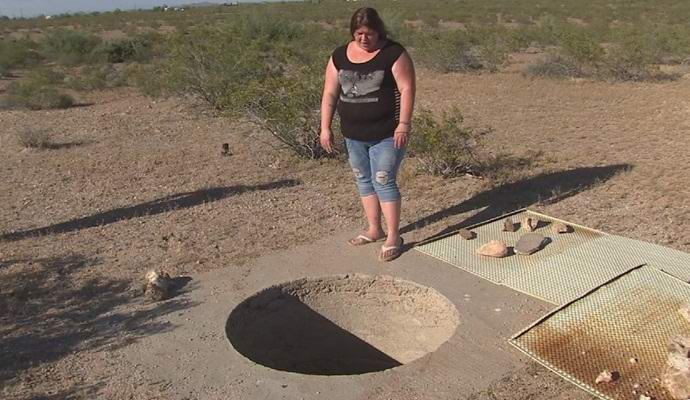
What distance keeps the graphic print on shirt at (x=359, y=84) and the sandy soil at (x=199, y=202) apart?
4.90 ft

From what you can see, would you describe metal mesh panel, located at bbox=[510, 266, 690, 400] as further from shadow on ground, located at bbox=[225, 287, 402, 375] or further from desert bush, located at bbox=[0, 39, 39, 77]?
desert bush, located at bbox=[0, 39, 39, 77]

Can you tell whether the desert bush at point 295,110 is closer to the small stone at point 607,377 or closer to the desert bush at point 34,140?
the desert bush at point 34,140

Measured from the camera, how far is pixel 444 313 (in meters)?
4.58

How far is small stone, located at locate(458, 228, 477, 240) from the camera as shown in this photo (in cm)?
553

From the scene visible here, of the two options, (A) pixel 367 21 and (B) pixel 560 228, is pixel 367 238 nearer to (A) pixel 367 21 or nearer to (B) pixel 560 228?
(B) pixel 560 228

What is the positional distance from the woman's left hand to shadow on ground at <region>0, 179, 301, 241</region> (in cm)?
305

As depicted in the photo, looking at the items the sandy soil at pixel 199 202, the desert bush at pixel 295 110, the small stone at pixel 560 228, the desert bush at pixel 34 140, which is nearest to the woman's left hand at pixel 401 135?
Result: the sandy soil at pixel 199 202

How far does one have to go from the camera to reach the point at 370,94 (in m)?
4.74

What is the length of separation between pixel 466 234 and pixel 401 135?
1228 millimetres

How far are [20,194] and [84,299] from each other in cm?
368

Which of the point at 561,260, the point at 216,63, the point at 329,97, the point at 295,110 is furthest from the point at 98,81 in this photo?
the point at 561,260

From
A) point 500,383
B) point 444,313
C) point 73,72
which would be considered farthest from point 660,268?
point 73,72

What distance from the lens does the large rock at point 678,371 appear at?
10.8ft

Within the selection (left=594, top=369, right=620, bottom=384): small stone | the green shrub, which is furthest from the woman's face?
the green shrub
